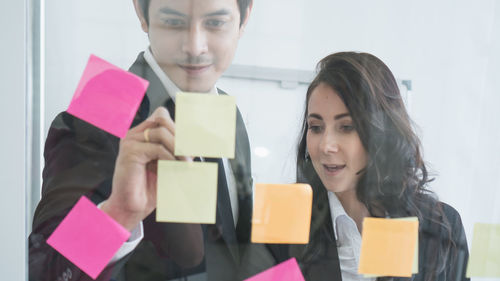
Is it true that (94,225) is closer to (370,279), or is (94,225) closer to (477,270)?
(370,279)

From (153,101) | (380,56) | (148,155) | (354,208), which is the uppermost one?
(380,56)

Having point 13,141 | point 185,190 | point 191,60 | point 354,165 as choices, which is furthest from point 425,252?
point 13,141

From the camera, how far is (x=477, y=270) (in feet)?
3.17

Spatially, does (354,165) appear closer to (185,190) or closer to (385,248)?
(385,248)

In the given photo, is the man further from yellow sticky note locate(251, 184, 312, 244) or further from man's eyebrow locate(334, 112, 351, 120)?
man's eyebrow locate(334, 112, 351, 120)

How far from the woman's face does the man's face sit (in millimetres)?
203

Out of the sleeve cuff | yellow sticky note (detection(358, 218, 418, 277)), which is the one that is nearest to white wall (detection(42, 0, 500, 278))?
yellow sticky note (detection(358, 218, 418, 277))

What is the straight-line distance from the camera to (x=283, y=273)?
2.88 ft

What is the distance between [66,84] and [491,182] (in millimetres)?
947

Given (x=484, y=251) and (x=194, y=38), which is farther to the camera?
(x=484, y=251)

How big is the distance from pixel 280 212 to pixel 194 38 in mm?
383

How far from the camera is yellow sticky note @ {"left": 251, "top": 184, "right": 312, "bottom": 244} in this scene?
A: 2.75 feet

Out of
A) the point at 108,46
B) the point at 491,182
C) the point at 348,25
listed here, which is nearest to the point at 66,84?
the point at 108,46

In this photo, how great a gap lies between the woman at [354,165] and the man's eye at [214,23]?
0.71ft
